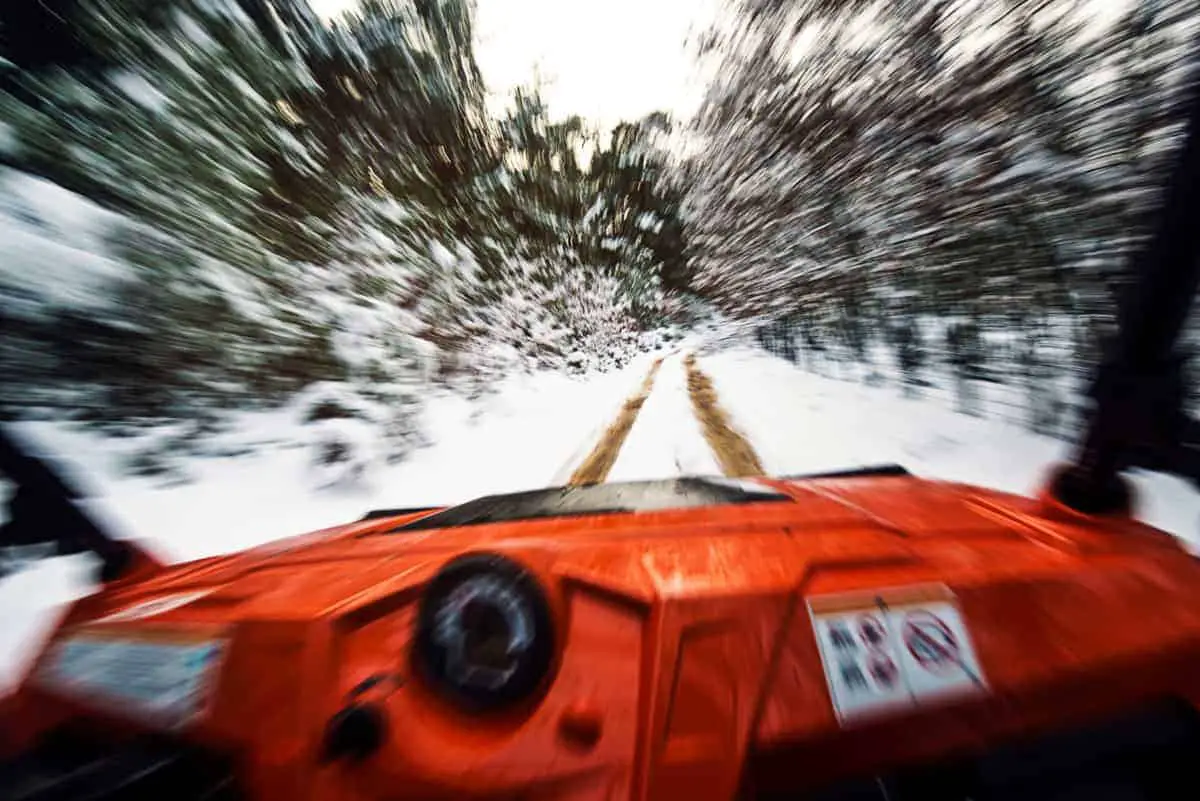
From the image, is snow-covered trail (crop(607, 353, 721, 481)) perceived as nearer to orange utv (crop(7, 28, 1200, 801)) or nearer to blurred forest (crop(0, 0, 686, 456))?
orange utv (crop(7, 28, 1200, 801))

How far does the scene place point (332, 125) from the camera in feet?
22.3

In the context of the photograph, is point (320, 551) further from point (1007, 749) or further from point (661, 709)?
point (1007, 749)

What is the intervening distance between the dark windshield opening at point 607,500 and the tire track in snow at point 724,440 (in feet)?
3.71

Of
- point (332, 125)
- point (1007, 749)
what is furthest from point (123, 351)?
point (1007, 749)

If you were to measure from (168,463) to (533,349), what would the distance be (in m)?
11.8

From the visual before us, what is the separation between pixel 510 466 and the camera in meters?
5.08

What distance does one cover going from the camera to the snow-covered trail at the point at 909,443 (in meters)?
2.51

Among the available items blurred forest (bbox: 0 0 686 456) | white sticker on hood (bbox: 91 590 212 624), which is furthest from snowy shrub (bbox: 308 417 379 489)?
white sticker on hood (bbox: 91 590 212 624)

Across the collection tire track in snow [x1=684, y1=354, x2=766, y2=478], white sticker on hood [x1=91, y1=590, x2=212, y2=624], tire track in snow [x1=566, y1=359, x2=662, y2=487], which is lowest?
tire track in snow [x1=684, y1=354, x2=766, y2=478]

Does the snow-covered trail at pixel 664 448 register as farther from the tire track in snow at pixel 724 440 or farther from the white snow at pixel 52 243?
the white snow at pixel 52 243

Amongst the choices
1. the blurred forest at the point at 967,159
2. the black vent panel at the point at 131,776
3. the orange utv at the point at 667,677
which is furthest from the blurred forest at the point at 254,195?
the blurred forest at the point at 967,159

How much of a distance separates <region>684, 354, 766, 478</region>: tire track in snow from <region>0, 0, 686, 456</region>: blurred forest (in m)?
4.21

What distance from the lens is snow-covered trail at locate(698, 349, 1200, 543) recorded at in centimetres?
251

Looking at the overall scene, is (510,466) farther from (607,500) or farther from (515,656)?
(515,656)
